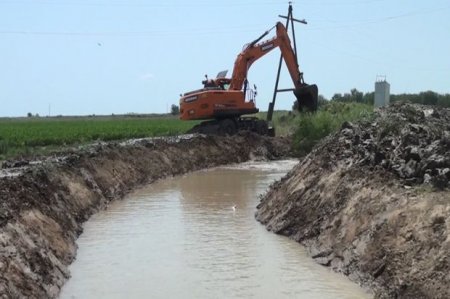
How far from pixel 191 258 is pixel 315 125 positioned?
63.1ft

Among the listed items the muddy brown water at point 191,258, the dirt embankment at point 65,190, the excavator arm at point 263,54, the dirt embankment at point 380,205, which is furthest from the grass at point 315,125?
the dirt embankment at point 380,205

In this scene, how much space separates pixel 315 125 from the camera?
97.6 ft

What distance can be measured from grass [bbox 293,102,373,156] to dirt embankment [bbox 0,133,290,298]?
2.82 meters

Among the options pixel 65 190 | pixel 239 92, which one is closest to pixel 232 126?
pixel 239 92

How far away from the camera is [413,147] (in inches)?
430

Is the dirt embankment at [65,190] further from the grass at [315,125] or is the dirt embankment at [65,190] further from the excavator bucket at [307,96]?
the excavator bucket at [307,96]

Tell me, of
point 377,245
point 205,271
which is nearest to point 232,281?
point 205,271

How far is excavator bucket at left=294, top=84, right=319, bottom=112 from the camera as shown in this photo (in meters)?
31.1

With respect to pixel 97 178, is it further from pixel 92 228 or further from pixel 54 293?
pixel 54 293

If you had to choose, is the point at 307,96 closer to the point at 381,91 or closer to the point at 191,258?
the point at 381,91

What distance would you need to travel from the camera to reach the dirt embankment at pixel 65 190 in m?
8.89

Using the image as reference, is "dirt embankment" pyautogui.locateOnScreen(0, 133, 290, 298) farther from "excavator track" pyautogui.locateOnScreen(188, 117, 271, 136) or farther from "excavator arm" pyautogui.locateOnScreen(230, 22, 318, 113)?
"excavator arm" pyautogui.locateOnScreen(230, 22, 318, 113)

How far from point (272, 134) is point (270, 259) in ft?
80.5

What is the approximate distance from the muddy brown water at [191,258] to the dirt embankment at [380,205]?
44cm
